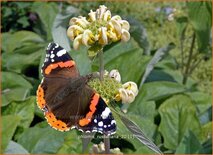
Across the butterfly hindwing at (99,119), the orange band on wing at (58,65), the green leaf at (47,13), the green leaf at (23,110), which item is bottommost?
the green leaf at (23,110)

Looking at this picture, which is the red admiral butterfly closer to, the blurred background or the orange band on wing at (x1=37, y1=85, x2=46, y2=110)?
the orange band on wing at (x1=37, y1=85, x2=46, y2=110)

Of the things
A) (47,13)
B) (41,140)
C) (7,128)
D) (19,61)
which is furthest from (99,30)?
(47,13)

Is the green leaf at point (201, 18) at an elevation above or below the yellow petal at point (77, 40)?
below

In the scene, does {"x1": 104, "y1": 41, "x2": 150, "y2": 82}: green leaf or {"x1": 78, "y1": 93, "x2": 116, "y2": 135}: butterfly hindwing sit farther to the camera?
{"x1": 104, "y1": 41, "x2": 150, "y2": 82}: green leaf

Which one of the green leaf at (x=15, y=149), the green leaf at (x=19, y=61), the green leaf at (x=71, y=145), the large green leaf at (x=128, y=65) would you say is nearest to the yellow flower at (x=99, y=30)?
the green leaf at (x=71, y=145)

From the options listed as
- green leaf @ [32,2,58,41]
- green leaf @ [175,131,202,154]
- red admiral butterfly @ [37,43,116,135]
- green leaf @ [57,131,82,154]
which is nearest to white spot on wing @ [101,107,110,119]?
red admiral butterfly @ [37,43,116,135]

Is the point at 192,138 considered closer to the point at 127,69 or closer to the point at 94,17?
the point at 127,69

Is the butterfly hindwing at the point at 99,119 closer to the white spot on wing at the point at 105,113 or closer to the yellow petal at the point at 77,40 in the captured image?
the white spot on wing at the point at 105,113

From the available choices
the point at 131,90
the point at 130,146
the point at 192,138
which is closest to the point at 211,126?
the point at 192,138
